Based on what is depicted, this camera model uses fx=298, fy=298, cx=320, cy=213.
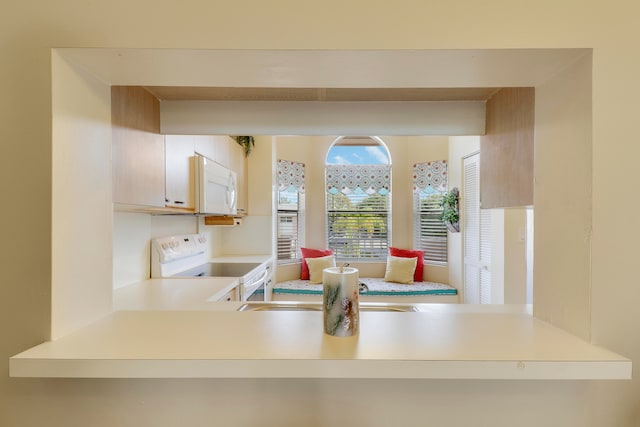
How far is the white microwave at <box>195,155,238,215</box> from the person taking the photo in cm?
226

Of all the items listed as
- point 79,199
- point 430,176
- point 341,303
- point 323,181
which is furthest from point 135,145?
point 430,176

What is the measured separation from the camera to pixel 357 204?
14.5 ft

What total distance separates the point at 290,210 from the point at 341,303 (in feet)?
11.6

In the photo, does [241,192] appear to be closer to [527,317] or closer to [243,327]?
[243,327]

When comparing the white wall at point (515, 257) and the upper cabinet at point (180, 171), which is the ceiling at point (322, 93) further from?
the white wall at point (515, 257)

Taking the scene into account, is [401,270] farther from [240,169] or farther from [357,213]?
[240,169]

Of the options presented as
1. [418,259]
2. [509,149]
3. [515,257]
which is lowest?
[418,259]

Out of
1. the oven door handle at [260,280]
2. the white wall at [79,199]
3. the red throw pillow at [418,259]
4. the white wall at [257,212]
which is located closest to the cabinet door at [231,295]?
the oven door handle at [260,280]

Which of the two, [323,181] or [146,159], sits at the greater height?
[323,181]

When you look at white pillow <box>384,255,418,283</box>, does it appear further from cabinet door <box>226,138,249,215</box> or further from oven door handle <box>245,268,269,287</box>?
cabinet door <box>226,138,249,215</box>

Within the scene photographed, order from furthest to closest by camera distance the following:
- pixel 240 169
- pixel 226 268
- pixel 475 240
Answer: pixel 240 169, pixel 475 240, pixel 226 268

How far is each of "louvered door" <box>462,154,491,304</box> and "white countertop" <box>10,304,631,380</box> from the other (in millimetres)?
2449
